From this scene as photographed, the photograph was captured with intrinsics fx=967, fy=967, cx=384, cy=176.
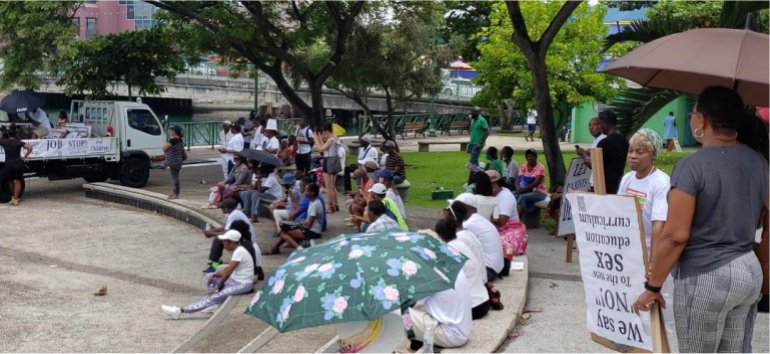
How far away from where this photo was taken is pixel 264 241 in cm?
Result: 1434

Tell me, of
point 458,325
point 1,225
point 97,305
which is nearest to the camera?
point 458,325

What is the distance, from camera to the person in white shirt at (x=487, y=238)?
952 centimetres

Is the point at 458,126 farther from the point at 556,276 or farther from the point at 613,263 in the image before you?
the point at 613,263

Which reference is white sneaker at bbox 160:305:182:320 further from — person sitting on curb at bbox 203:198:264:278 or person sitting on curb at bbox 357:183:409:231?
person sitting on curb at bbox 357:183:409:231

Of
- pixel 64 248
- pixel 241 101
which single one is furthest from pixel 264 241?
pixel 241 101

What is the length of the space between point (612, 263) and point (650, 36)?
9460 mm

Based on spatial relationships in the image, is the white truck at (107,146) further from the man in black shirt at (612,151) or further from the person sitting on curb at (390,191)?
the man in black shirt at (612,151)

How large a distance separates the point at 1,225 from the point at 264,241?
17.2ft

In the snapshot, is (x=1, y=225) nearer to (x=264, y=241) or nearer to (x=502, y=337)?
(x=264, y=241)

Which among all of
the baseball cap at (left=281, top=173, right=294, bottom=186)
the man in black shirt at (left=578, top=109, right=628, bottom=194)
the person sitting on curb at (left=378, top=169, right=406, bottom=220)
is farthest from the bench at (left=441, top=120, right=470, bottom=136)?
the man in black shirt at (left=578, top=109, right=628, bottom=194)

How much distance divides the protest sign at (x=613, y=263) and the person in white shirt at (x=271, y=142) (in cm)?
1587

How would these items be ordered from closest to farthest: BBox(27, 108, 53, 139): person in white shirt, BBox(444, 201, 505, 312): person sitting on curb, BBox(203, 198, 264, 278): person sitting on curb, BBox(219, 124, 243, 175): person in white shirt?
1. BBox(444, 201, 505, 312): person sitting on curb
2. BBox(203, 198, 264, 278): person sitting on curb
3. BBox(219, 124, 243, 175): person in white shirt
4. BBox(27, 108, 53, 139): person in white shirt

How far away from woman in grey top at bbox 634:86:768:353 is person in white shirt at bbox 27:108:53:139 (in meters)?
19.1

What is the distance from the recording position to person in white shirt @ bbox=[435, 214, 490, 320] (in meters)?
8.28
